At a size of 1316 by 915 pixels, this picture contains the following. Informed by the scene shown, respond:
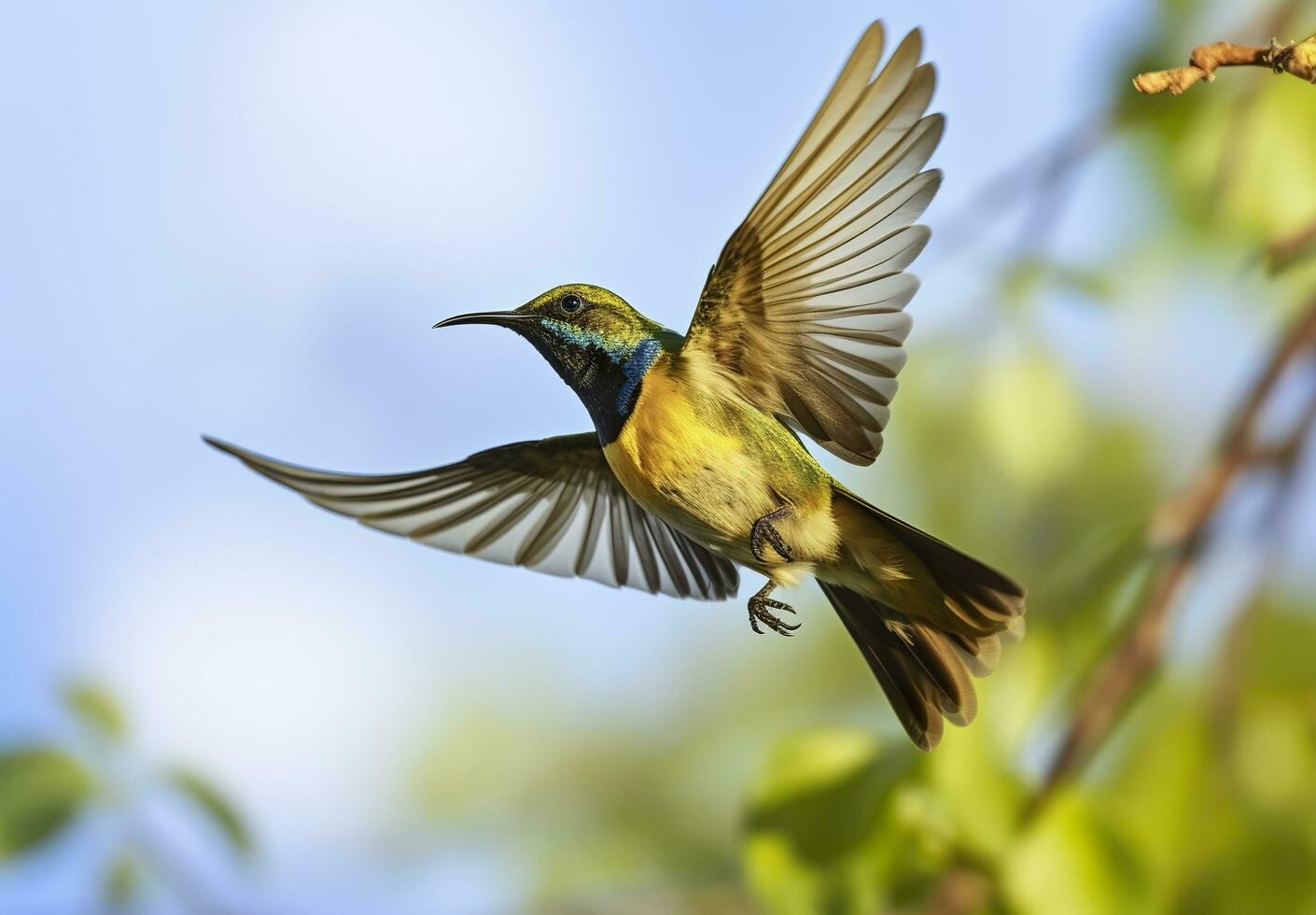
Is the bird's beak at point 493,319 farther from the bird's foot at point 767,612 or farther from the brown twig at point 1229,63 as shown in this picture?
the brown twig at point 1229,63

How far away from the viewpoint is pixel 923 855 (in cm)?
123

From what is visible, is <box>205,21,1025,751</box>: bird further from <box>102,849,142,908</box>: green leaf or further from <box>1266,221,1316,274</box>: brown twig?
<box>102,849,142,908</box>: green leaf

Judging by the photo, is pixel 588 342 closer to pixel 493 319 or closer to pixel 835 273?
pixel 493 319

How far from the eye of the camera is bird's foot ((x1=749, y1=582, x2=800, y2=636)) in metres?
1.07

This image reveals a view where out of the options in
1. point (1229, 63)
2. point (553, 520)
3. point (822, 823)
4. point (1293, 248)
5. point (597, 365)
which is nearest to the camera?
point (1229, 63)

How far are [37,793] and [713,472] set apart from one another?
3.25 feet

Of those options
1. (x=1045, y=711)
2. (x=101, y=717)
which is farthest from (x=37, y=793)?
(x=1045, y=711)

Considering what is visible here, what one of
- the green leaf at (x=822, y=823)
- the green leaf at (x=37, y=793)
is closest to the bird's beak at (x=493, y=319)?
the green leaf at (x=822, y=823)

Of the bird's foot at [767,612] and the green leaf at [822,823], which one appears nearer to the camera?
the bird's foot at [767,612]

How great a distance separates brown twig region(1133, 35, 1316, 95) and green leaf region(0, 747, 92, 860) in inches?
53.9

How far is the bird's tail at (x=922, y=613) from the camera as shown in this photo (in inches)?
43.5

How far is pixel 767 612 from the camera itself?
43.5 inches

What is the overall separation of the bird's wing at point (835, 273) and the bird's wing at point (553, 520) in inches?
12.4

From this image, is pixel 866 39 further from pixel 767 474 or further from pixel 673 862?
pixel 673 862
